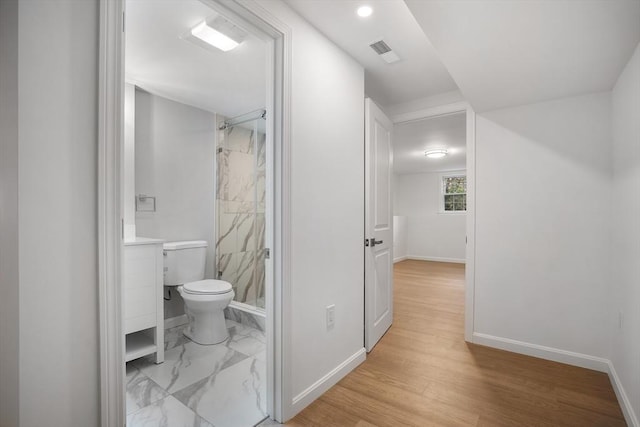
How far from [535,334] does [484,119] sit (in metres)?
1.92

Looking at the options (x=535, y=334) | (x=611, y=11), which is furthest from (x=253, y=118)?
(x=535, y=334)

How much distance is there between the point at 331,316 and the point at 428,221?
6538 mm

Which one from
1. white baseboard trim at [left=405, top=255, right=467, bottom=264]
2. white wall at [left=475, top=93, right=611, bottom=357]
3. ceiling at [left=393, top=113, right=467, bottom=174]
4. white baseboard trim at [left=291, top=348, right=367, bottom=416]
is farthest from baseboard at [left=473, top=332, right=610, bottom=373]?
white baseboard trim at [left=405, top=255, right=467, bottom=264]

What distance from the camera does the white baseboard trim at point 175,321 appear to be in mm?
3008

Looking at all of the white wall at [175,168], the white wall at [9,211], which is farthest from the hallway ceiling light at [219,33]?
the white wall at [175,168]

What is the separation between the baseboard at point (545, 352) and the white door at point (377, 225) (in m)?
0.91

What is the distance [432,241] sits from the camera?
25.8ft

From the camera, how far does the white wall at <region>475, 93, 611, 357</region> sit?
226 cm

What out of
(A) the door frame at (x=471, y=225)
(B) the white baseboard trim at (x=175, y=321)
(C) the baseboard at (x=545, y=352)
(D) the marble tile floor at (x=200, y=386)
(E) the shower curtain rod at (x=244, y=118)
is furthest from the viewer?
(E) the shower curtain rod at (x=244, y=118)

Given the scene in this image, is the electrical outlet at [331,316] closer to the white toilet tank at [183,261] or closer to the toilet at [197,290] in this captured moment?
the toilet at [197,290]

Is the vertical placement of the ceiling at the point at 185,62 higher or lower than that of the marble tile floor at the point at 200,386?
higher

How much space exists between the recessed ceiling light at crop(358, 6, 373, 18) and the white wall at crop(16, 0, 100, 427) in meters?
1.33

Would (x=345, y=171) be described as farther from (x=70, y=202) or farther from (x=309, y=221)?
(x=70, y=202)

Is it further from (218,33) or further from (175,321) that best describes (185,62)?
(175,321)
